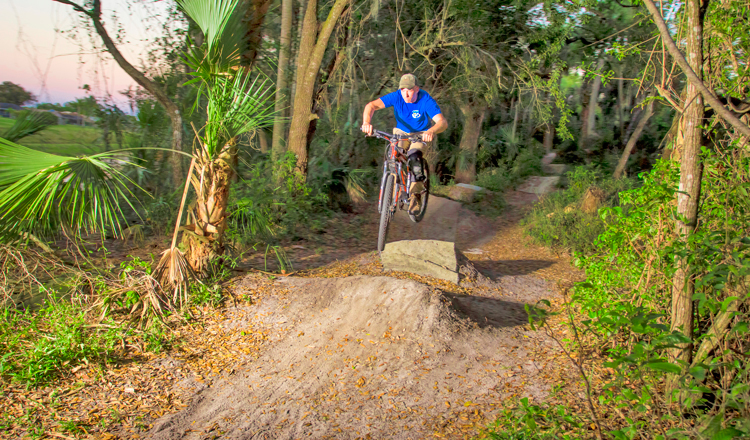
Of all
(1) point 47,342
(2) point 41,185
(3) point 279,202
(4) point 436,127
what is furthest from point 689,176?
(3) point 279,202

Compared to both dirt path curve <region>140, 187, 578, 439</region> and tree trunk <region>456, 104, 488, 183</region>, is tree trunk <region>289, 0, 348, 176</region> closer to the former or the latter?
dirt path curve <region>140, 187, 578, 439</region>

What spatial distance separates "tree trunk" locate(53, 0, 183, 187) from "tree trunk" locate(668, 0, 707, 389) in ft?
21.6

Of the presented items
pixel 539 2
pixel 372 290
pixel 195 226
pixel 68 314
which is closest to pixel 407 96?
pixel 372 290

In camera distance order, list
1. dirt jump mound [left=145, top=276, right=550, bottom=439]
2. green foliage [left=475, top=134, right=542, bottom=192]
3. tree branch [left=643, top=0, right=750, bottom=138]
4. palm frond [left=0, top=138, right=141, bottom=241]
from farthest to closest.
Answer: green foliage [left=475, top=134, right=542, bottom=192]
palm frond [left=0, top=138, right=141, bottom=241]
dirt jump mound [left=145, top=276, right=550, bottom=439]
tree branch [left=643, top=0, right=750, bottom=138]

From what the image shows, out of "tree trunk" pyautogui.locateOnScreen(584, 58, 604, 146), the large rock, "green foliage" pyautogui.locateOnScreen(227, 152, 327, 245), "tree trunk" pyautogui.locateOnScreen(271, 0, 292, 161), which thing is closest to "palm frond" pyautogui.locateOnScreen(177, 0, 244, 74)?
"green foliage" pyautogui.locateOnScreen(227, 152, 327, 245)

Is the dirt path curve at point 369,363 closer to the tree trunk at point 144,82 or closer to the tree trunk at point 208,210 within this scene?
the tree trunk at point 208,210

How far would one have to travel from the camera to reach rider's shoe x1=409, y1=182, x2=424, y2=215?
20.1 ft

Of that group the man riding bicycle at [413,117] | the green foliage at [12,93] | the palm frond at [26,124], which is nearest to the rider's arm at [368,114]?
the man riding bicycle at [413,117]

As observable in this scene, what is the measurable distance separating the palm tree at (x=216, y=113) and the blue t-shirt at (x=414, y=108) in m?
1.58

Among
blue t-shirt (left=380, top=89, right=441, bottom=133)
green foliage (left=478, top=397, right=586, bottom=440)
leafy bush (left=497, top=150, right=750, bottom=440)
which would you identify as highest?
blue t-shirt (left=380, top=89, right=441, bottom=133)

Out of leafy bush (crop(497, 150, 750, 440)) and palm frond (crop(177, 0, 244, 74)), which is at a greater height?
palm frond (crop(177, 0, 244, 74))

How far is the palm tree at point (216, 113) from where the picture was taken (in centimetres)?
458

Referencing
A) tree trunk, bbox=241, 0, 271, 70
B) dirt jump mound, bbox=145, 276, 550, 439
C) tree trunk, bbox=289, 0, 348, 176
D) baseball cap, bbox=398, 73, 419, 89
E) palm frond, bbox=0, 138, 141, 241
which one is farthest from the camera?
tree trunk, bbox=289, 0, 348, 176

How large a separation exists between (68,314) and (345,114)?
9.14m
